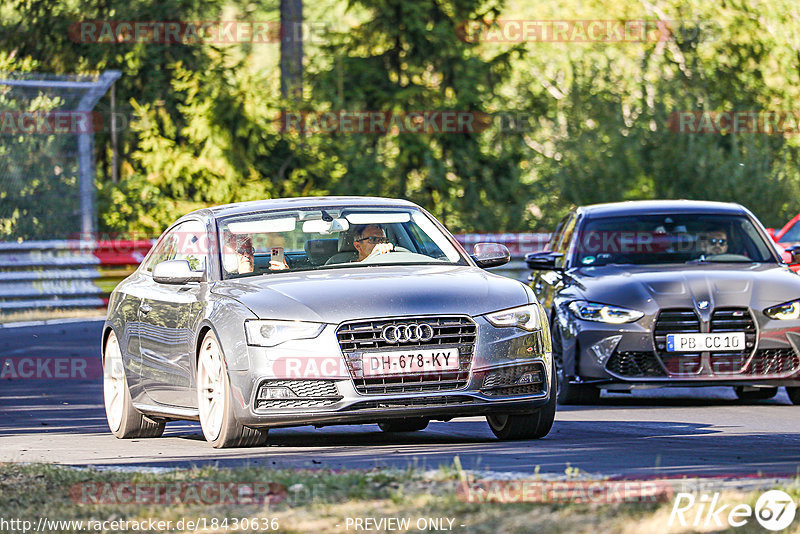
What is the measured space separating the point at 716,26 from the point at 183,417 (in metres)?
37.7

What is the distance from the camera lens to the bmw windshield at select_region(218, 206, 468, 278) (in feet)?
34.4

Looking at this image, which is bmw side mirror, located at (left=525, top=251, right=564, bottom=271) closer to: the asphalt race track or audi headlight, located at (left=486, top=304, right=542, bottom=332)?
the asphalt race track

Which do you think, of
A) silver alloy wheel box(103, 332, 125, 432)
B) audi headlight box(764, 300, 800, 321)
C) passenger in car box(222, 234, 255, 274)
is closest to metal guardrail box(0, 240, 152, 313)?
silver alloy wheel box(103, 332, 125, 432)

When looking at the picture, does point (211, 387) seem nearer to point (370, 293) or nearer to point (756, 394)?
point (370, 293)

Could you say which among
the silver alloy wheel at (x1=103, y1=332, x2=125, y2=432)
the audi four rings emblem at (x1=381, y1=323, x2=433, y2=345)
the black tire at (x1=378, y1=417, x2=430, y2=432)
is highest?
the audi four rings emblem at (x1=381, y1=323, x2=433, y2=345)

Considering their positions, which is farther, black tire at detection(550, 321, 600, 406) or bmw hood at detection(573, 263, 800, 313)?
black tire at detection(550, 321, 600, 406)

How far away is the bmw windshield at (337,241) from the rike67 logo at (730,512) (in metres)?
4.34

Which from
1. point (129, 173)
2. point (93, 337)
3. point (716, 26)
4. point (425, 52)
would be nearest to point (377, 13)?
point (425, 52)

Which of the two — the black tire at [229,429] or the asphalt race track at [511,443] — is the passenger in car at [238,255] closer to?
the black tire at [229,429]

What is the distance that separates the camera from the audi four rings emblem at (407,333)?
30.2ft

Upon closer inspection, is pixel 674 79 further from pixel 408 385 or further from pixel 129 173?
pixel 408 385

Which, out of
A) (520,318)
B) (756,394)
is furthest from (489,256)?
(756,394)

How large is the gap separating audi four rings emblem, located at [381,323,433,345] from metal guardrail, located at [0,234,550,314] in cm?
1804

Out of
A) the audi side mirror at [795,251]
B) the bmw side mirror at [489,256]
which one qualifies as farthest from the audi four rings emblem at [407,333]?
the audi side mirror at [795,251]
